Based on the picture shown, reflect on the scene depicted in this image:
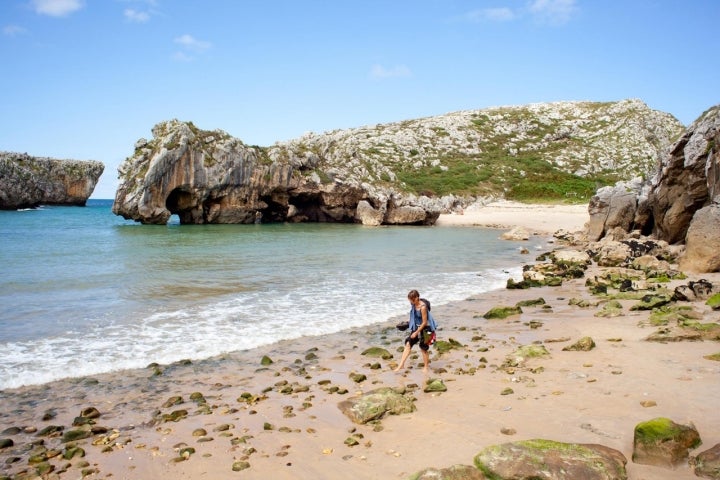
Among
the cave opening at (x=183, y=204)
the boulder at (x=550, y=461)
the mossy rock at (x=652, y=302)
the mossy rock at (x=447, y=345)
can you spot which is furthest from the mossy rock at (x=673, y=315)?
the cave opening at (x=183, y=204)

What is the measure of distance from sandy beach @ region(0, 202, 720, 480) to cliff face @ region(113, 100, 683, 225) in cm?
2979

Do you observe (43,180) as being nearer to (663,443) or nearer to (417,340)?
(417,340)

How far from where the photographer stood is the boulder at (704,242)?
709 inches

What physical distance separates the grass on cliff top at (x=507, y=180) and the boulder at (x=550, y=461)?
62.2m

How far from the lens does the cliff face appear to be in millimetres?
48125

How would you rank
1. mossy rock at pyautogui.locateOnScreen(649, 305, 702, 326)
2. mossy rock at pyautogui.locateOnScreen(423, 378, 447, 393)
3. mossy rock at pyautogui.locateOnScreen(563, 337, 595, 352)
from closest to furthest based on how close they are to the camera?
1. mossy rock at pyautogui.locateOnScreen(423, 378, 447, 393)
2. mossy rock at pyautogui.locateOnScreen(563, 337, 595, 352)
3. mossy rock at pyautogui.locateOnScreen(649, 305, 702, 326)

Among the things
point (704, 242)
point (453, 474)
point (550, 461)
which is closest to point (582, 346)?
point (550, 461)

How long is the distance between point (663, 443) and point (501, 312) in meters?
8.61

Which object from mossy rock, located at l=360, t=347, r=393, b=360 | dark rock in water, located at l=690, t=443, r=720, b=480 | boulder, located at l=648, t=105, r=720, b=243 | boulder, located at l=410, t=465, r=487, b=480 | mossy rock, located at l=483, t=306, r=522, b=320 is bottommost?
mossy rock, located at l=360, t=347, r=393, b=360

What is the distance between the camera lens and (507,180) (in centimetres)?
7756

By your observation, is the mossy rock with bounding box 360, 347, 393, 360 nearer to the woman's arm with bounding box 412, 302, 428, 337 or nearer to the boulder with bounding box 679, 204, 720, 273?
the woman's arm with bounding box 412, 302, 428, 337

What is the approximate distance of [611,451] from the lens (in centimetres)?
538

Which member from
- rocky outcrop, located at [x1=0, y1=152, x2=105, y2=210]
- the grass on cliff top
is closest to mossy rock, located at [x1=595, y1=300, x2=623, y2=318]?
the grass on cliff top

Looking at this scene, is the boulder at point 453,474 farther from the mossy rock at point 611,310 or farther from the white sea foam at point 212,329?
the mossy rock at point 611,310
